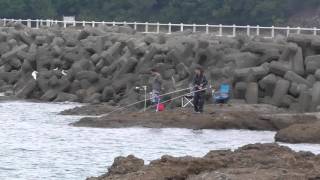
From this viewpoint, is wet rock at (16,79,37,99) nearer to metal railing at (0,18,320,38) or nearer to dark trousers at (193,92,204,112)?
metal railing at (0,18,320,38)

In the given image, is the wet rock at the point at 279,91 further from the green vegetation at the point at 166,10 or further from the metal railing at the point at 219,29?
the green vegetation at the point at 166,10

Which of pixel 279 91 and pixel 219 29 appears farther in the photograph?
pixel 219 29

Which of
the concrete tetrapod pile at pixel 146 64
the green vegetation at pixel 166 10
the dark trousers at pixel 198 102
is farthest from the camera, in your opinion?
the green vegetation at pixel 166 10

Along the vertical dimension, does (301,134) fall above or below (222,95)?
below

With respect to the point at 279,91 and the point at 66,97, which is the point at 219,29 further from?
the point at 279,91

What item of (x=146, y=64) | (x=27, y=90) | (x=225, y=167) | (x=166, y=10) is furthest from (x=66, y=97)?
(x=166, y=10)

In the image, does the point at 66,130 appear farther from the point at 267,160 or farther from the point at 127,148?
the point at 267,160

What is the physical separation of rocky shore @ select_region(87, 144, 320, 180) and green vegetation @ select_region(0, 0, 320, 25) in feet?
233

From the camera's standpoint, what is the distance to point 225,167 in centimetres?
1508

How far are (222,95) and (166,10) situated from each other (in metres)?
61.2

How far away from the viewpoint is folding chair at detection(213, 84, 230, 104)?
32.2 meters

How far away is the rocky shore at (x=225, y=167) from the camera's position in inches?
552

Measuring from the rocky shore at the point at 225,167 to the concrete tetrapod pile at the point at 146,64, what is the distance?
1484 cm

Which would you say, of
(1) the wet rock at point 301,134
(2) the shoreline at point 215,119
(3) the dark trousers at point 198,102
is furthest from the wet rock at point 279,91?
(1) the wet rock at point 301,134
